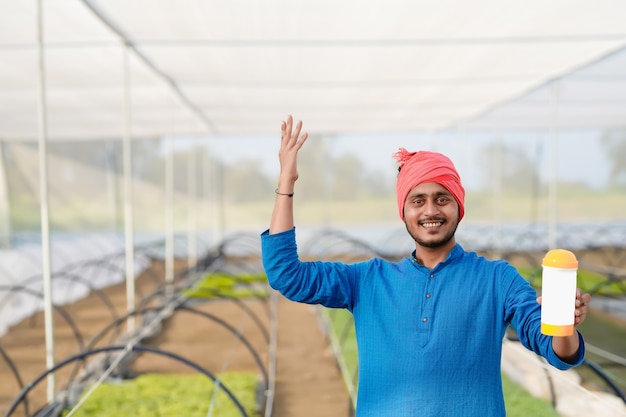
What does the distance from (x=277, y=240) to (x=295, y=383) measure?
143 inches

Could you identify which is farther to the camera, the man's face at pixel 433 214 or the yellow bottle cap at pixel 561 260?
the man's face at pixel 433 214

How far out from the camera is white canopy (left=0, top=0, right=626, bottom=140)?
3707 mm

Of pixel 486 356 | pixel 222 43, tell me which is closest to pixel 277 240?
pixel 486 356

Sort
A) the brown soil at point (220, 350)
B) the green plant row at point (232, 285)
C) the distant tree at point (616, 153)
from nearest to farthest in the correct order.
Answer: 1. the brown soil at point (220, 350)
2. the green plant row at point (232, 285)
3. the distant tree at point (616, 153)

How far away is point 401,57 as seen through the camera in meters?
5.02

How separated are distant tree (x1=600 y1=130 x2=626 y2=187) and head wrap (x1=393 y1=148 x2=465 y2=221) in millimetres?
16668

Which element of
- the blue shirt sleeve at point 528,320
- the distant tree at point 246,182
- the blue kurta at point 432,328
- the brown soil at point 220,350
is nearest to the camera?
the blue shirt sleeve at point 528,320

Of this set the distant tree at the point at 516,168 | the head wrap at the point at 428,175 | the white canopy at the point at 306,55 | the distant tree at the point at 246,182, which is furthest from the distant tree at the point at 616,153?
the head wrap at the point at 428,175

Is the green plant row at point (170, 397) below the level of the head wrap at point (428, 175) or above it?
below

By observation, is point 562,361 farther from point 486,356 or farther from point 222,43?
point 222,43

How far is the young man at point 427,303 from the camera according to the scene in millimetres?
1435

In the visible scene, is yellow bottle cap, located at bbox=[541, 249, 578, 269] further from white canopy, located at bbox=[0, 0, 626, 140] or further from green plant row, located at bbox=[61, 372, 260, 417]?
white canopy, located at bbox=[0, 0, 626, 140]

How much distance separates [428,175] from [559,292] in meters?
0.48

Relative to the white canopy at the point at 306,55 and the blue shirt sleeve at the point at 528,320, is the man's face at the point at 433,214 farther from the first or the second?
the white canopy at the point at 306,55
